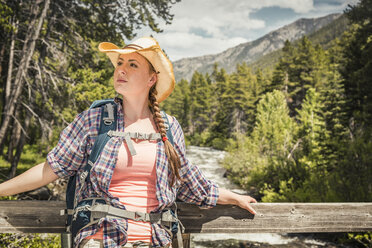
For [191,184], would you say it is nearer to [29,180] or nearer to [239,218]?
[239,218]

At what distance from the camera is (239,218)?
2.33 metres

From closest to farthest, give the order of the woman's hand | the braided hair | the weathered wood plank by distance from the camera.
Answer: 1. the braided hair
2. the weathered wood plank
3. the woman's hand

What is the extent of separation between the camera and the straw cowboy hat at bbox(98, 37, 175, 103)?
1.90 meters

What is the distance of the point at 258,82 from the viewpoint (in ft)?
171

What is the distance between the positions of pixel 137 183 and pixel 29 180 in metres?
0.65

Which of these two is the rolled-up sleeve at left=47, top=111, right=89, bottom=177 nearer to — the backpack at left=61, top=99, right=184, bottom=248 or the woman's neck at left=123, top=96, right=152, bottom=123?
the backpack at left=61, top=99, right=184, bottom=248

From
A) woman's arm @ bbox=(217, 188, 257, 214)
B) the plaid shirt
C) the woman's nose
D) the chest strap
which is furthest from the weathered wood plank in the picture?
the woman's nose

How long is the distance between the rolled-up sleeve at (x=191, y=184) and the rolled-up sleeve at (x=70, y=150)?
586mm

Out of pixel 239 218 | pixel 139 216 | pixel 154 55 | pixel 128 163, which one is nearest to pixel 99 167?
pixel 128 163

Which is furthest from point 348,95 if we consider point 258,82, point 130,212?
point 258,82

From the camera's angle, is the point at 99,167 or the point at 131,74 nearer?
the point at 99,167

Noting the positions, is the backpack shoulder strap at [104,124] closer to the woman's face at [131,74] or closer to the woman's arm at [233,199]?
the woman's face at [131,74]

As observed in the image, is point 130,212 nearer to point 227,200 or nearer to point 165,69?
point 227,200

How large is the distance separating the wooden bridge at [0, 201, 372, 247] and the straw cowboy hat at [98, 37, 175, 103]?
34.9 inches
